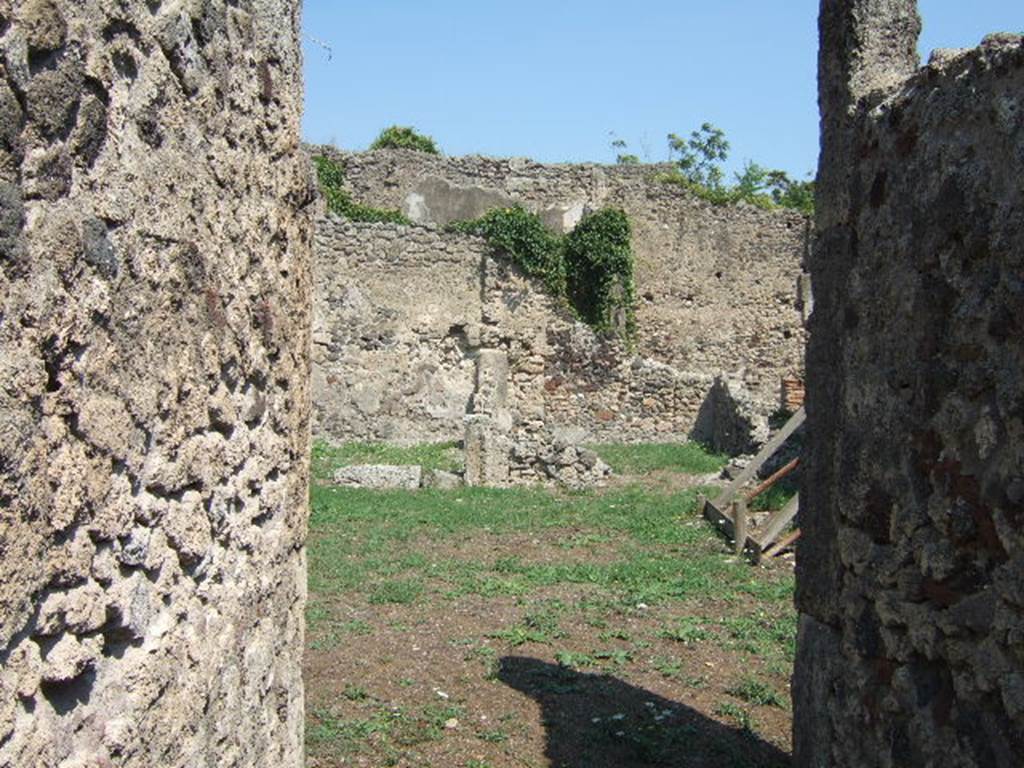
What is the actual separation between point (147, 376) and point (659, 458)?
552 inches

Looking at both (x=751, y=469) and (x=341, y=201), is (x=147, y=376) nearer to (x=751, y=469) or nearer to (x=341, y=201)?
(x=751, y=469)

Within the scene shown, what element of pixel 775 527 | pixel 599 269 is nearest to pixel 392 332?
pixel 599 269

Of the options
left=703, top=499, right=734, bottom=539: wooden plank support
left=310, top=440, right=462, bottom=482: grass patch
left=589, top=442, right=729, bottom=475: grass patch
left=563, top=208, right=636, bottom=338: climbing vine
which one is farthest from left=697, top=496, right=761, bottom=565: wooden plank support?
left=563, top=208, right=636, bottom=338: climbing vine

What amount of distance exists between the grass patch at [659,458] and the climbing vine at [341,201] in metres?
5.28

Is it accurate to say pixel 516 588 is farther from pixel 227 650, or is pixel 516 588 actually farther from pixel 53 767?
pixel 53 767

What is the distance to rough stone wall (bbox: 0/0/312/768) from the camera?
1738 mm

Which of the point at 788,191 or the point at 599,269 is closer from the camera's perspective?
the point at 599,269

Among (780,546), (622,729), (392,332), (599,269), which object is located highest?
(599,269)

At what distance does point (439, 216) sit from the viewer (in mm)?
22344

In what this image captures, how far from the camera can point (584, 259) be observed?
67.6 feet

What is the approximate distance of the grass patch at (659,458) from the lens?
48.8 ft

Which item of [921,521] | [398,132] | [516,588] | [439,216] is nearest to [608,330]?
[439,216]

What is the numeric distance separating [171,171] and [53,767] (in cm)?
118

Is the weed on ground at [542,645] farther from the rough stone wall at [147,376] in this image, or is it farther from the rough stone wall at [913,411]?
the rough stone wall at [147,376]
